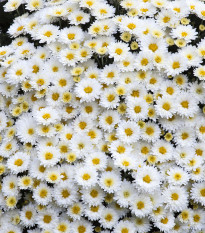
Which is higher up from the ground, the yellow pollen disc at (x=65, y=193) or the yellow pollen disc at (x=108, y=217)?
the yellow pollen disc at (x=65, y=193)

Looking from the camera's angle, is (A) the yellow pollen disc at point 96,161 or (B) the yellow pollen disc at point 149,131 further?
(B) the yellow pollen disc at point 149,131

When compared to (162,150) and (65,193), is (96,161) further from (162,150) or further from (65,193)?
(162,150)

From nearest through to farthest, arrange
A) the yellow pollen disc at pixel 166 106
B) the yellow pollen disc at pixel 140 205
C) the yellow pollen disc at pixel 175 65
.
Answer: the yellow pollen disc at pixel 140 205 → the yellow pollen disc at pixel 166 106 → the yellow pollen disc at pixel 175 65

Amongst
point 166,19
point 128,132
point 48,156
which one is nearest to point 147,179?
point 128,132

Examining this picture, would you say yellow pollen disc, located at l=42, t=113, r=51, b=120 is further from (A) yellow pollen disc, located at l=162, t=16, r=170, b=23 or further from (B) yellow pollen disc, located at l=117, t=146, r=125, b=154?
(A) yellow pollen disc, located at l=162, t=16, r=170, b=23

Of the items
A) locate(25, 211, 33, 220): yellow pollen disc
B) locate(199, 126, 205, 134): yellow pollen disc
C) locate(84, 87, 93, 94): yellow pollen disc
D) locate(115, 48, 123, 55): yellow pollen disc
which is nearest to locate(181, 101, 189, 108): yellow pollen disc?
locate(199, 126, 205, 134): yellow pollen disc

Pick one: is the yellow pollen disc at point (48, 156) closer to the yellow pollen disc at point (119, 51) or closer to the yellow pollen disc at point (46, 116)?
the yellow pollen disc at point (46, 116)

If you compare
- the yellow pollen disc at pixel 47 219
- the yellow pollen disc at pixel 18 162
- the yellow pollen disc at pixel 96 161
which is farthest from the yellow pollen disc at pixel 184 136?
the yellow pollen disc at pixel 18 162

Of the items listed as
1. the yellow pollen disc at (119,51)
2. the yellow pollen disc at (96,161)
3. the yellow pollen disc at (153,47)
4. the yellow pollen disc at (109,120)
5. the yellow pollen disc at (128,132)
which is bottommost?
the yellow pollen disc at (96,161)
